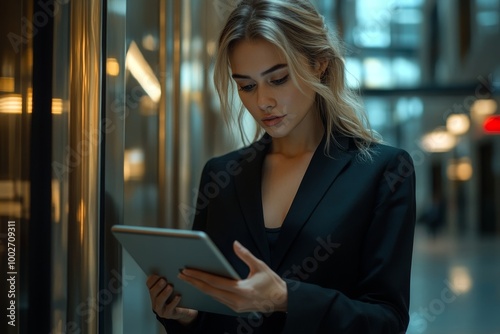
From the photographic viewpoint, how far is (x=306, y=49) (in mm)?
1646

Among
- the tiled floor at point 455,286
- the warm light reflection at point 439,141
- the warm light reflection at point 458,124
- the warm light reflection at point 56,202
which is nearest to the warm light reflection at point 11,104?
the warm light reflection at point 56,202

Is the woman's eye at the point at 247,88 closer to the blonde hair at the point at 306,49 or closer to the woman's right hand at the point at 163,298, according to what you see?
the blonde hair at the point at 306,49

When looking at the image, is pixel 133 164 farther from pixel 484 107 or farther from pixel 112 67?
pixel 484 107

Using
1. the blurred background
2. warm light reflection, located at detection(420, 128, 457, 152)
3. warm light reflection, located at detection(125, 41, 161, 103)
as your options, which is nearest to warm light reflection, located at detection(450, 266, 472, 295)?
warm light reflection, located at detection(420, 128, 457, 152)

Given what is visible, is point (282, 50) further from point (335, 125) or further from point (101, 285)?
point (101, 285)

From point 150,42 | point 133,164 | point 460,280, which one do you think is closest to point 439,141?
point 460,280

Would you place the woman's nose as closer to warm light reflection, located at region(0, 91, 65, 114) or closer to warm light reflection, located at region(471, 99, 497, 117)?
warm light reflection, located at region(0, 91, 65, 114)

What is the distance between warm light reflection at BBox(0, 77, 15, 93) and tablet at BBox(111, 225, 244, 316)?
527 millimetres

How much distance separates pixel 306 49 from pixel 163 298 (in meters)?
0.68

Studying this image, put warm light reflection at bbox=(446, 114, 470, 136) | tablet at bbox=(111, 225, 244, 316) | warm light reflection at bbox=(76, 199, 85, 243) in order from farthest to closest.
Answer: warm light reflection at bbox=(446, 114, 470, 136), warm light reflection at bbox=(76, 199, 85, 243), tablet at bbox=(111, 225, 244, 316)

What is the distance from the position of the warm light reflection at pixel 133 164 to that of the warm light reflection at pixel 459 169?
753 cm

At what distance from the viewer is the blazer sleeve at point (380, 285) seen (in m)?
1.37

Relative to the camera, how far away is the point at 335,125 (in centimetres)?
172

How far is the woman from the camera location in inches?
55.6
